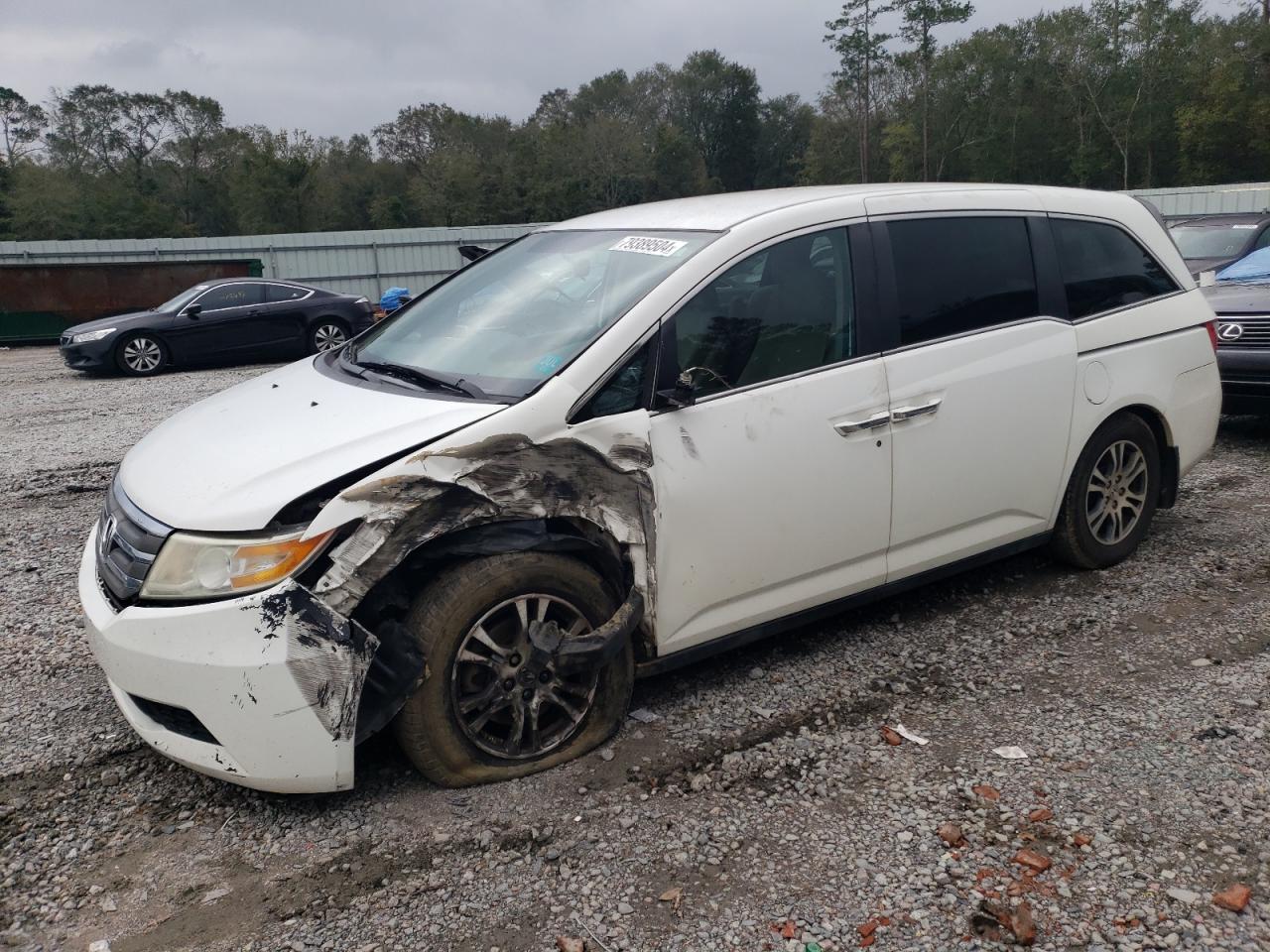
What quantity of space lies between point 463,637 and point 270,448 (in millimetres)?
856

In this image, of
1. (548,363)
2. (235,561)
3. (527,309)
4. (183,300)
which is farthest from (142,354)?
(235,561)

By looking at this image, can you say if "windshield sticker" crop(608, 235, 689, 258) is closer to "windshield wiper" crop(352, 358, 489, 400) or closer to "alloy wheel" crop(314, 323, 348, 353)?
"windshield wiper" crop(352, 358, 489, 400)

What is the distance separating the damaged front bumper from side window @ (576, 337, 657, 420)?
40.0 inches

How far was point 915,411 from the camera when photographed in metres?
3.77

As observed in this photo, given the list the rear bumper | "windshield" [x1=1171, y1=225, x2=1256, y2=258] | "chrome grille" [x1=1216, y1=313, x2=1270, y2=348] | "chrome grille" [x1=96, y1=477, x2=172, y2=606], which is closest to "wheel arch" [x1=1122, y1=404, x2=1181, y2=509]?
the rear bumper

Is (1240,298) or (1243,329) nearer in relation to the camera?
(1243,329)

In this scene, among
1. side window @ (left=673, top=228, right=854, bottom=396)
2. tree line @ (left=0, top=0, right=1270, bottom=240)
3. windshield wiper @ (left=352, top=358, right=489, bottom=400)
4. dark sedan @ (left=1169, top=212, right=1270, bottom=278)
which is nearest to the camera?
windshield wiper @ (left=352, top=358, right=489, bottom=400)

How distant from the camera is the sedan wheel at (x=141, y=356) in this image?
14.3 meters

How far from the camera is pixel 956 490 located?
399cm

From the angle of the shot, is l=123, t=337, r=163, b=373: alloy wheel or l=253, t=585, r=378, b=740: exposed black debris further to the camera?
l=123, t=337, r=163, b=373: alloy wheel

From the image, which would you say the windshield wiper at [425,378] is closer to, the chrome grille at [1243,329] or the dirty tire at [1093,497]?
the dirty tire at [1093,497]

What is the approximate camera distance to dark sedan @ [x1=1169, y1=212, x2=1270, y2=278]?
35.7ft

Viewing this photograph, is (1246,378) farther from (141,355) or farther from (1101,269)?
(141,355)

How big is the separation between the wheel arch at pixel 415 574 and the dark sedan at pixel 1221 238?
9876 millimetres
